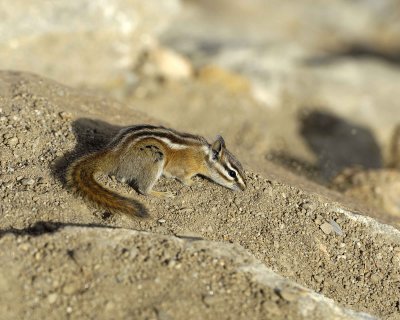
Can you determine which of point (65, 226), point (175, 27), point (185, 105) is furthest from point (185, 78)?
point (65, 226)

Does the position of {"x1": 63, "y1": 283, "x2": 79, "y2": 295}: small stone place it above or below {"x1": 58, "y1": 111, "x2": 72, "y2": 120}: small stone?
below

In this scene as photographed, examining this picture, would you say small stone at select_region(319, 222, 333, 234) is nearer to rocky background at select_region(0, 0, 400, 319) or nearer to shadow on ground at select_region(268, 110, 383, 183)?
rocky background at select_region(0, 0, 400, 319)

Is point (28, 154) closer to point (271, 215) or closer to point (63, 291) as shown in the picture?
point (63, 291)

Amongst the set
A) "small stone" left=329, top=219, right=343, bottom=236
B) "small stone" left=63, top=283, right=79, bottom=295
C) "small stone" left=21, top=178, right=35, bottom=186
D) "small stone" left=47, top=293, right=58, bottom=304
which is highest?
"small stone" left=21, top=178, right=35, bottom=186

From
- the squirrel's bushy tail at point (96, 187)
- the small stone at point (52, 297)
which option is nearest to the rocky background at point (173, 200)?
the small stone at point (52, 297)

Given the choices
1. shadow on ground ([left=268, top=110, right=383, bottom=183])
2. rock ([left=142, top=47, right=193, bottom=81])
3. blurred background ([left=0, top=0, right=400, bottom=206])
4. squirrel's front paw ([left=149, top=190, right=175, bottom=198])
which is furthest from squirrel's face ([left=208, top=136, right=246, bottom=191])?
rock ([left=142, top=47, right=193, bottom=81])

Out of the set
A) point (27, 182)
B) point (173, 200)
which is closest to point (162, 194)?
point (173, 200)
